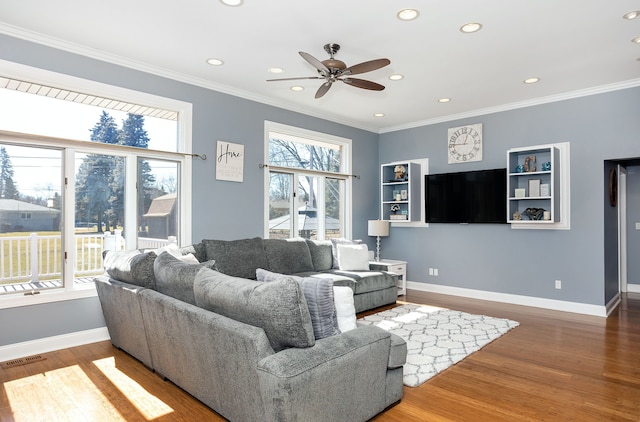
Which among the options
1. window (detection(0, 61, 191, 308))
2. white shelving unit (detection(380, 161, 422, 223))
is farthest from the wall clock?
window (detection(0, 61, 191, 308))

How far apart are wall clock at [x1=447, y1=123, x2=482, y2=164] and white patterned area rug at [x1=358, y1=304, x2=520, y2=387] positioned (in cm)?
254

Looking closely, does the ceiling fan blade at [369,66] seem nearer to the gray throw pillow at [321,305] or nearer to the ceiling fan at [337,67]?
the ceiling fan at [337,67]

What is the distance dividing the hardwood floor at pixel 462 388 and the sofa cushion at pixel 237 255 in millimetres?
Result: 1352

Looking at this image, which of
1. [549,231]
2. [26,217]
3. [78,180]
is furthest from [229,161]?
[549,231]

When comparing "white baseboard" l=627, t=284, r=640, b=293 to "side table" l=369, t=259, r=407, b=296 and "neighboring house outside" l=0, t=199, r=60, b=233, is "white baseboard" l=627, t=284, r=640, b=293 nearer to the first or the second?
"side table" l=369, t=259, r=407, b=296

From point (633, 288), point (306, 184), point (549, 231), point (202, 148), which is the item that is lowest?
point (633, 288)

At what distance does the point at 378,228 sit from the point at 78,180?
Result: 4.50 metres

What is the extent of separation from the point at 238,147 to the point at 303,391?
3859mm

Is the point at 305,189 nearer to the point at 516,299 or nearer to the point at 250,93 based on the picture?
the point at 250,93

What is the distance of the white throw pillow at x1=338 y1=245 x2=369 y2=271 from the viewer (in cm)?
568

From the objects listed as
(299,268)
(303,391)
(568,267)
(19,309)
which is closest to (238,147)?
(299,268)

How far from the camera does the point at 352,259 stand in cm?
570

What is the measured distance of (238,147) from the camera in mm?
5191

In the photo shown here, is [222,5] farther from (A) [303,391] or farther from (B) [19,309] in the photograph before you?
(B) [19,309]
